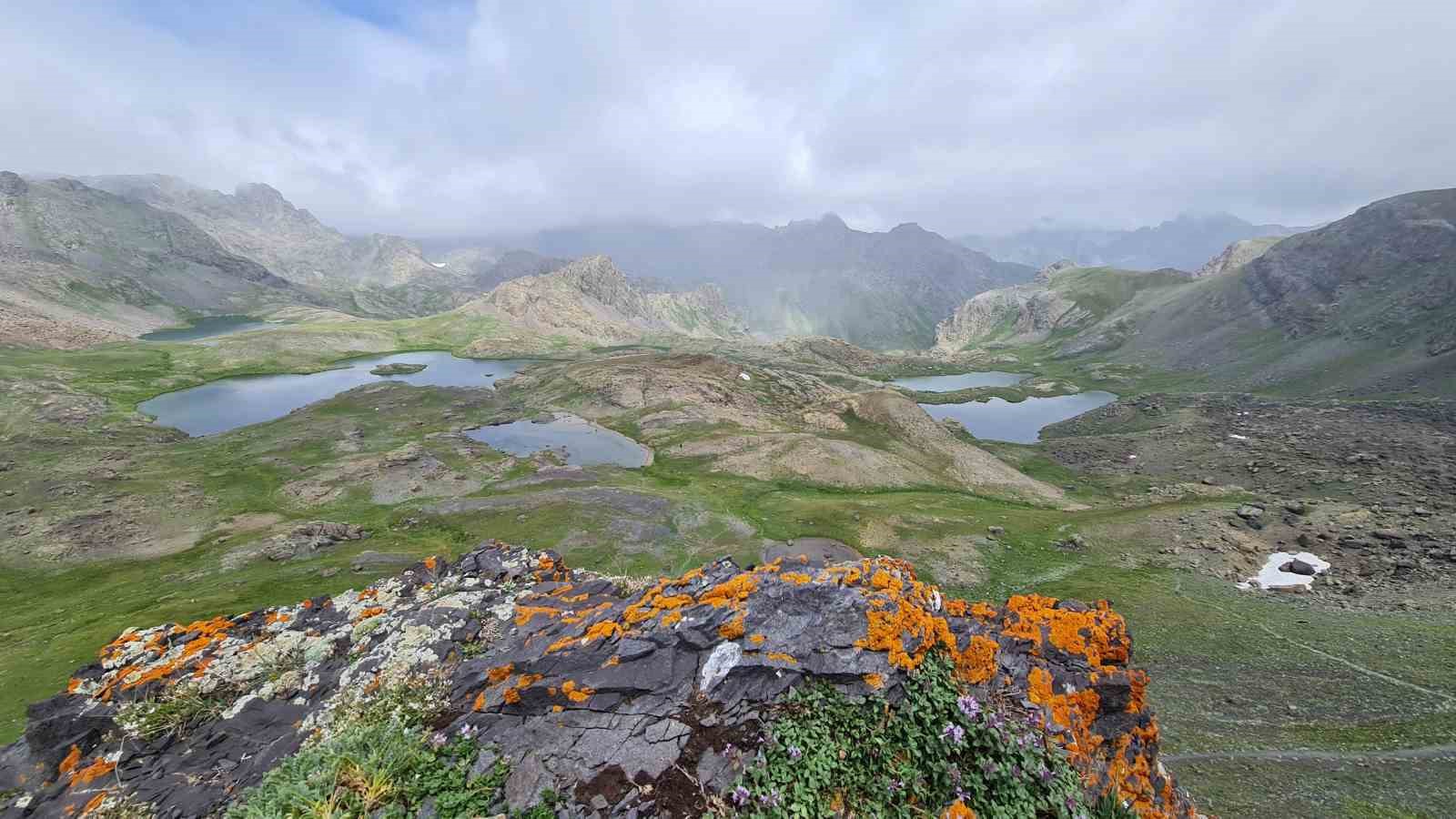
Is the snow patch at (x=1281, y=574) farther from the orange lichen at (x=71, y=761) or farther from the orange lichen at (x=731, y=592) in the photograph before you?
the orange lichen at (x=71, y=761)

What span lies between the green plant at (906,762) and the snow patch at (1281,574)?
45345mm

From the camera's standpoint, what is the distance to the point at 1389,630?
95.2ft

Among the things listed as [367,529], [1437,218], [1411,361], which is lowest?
[367,529]

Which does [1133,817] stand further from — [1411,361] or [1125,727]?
[1411,361]

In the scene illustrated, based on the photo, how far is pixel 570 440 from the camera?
100 m

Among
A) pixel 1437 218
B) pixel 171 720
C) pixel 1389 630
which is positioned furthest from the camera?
pixel 1437 218

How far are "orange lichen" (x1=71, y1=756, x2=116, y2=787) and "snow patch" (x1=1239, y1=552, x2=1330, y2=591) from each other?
199ft

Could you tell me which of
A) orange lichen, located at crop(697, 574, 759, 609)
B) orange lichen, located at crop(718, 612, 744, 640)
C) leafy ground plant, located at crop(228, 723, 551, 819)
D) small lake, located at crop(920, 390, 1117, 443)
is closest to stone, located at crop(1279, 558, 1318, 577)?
orange lichen, located at crop(697, 574, 759, 609)

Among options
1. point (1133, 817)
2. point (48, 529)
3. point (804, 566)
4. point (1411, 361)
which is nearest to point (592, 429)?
point (48, 529)

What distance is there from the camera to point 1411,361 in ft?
386

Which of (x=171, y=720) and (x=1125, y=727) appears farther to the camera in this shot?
(x=171, y=720)

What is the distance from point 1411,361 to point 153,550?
225628 mm

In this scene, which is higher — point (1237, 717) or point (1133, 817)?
point (1133, 817)

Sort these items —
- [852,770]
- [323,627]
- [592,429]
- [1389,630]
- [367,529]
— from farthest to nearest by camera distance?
[592,429] < [367,529] < [1389,630] < [323,627] < [852,770]
